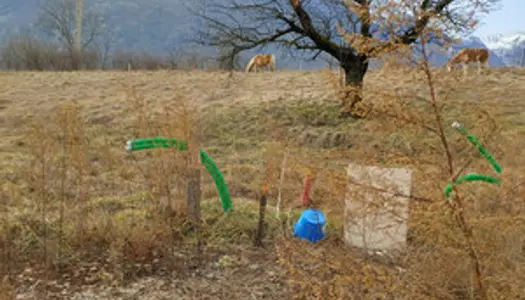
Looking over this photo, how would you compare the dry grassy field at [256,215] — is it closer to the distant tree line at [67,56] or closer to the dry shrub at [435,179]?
the dry shrub at [435,179]

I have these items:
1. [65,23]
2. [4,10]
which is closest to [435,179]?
[65,23]

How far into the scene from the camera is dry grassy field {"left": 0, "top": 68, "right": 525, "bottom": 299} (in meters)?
1.73

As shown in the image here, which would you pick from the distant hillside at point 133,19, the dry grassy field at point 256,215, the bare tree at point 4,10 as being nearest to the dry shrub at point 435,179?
the dry grassy field at point 256,215

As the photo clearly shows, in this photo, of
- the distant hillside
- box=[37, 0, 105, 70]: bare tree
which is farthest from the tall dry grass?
the distant hillside

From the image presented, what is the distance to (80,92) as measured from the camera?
14.2m

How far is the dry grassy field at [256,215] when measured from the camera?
173cm

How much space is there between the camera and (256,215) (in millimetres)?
3756

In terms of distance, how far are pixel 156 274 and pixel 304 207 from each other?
65.6 inches

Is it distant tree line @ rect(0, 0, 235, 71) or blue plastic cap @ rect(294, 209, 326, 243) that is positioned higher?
distant tree line @ rect(0, 0, 235, 71)

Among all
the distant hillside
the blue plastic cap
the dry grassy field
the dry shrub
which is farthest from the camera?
the distant hillside

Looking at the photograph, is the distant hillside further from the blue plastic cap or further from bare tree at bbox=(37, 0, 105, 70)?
the blue plastic cap

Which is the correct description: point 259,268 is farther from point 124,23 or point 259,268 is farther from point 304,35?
point 124,23

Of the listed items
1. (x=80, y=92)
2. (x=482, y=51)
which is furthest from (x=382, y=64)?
(x=80, y=92)

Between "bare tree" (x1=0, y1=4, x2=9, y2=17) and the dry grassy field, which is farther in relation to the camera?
"bare tree" (x1=0, y1=4, x2=9, y2=17)
